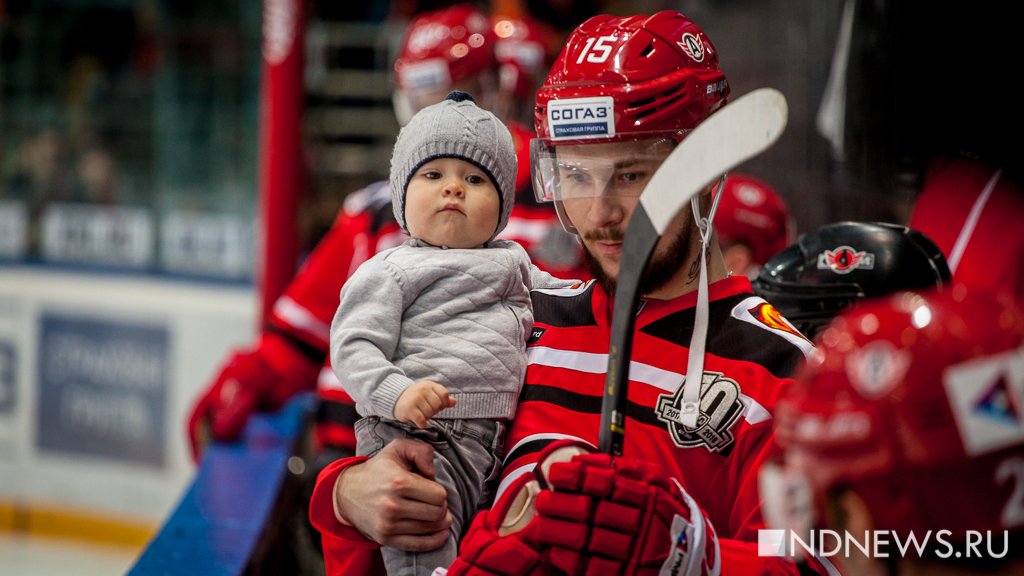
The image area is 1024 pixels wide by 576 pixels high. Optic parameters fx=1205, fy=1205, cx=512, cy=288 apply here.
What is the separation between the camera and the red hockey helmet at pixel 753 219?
106 inches

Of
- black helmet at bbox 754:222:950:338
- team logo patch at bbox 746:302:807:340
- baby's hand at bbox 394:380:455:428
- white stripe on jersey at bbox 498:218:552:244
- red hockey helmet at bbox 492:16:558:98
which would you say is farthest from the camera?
red hockey helmet at bbox 492:16:558:98

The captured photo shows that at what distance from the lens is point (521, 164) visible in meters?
2.67

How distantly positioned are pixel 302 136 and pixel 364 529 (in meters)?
3.56

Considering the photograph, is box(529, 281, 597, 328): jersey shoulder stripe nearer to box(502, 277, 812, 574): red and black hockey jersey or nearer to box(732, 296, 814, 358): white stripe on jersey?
box(502, 277, 812, 574): red and black hockey jersey

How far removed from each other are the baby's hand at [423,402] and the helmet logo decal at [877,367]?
50 cm

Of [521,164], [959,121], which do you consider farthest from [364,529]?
[521,164]

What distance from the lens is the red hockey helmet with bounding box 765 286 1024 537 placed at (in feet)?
2.78

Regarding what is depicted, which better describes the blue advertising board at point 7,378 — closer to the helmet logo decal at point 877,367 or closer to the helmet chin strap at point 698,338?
the helmet chin strap at point 698,338

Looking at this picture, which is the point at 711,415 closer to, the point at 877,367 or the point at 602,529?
the point at 602,529

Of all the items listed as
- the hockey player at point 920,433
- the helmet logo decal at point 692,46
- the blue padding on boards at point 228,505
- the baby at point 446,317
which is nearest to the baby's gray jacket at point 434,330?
the baby at point 446,317

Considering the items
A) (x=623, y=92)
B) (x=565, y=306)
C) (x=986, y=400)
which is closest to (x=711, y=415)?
(x=565, y=306)

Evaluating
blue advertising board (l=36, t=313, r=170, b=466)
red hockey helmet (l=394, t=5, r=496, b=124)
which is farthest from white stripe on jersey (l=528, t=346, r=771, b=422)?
blue advertising board (l=36, t=313, r=170, b=466)

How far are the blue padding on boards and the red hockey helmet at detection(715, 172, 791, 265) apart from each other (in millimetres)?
1180

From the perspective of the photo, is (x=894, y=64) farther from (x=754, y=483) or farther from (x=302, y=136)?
(x=302, y=136)
